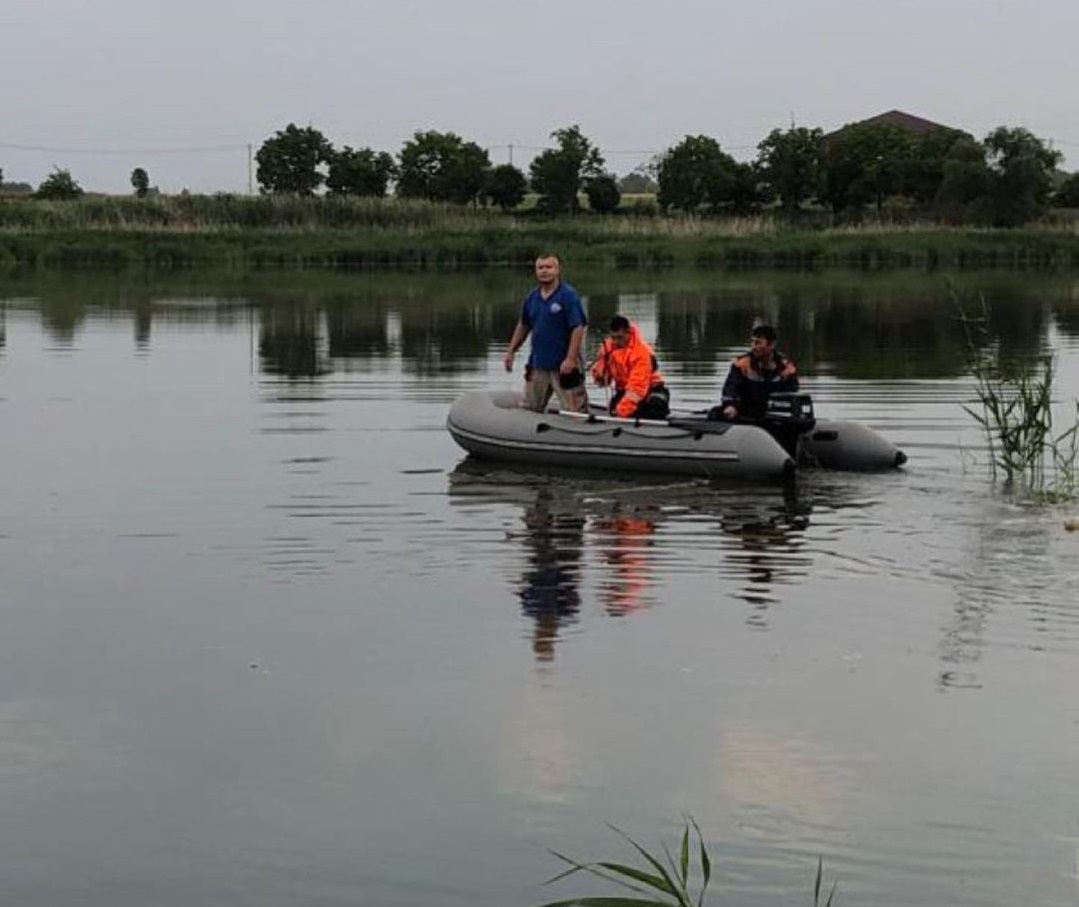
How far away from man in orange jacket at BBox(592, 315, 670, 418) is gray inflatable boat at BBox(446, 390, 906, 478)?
0.17 meters

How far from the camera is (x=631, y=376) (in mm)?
14531

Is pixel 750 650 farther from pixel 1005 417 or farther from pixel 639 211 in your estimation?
pixel 639 211

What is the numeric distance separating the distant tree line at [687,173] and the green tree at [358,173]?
1.4 inches

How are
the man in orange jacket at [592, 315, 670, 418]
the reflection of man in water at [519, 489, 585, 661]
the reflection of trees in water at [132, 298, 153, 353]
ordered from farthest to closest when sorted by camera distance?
the reflection of trees in water at [132, 298, 153, 353], the man in orange jacket at [592, 315, 670, 418], the reflection of man in water at [519, 489, 585, 661]

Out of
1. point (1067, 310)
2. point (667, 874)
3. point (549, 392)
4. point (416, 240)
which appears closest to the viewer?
point (667, 874)

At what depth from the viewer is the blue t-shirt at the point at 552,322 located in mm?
14742

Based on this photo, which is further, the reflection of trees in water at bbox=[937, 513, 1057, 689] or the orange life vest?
the orange life vest

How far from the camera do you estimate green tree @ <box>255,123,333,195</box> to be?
6869 centimetres

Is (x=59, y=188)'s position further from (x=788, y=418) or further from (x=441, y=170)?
(x=788, y=418)

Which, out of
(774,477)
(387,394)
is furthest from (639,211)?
(774,477)

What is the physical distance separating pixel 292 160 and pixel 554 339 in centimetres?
5530

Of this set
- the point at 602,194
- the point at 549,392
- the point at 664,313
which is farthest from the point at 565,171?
the point at 549,392

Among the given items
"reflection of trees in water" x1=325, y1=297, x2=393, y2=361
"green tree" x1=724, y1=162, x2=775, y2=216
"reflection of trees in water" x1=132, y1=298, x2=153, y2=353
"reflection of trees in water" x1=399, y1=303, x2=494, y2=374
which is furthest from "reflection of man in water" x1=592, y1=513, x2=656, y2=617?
"green tree" x1=724, y1=162, x2=775, y2=216

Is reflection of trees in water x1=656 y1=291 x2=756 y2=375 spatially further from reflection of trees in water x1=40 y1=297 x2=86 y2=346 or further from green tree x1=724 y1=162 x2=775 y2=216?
green tree x1=724 y1=162 x2=775 y2=216
